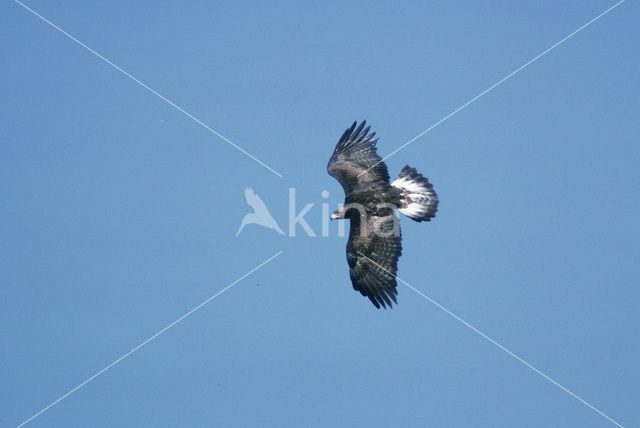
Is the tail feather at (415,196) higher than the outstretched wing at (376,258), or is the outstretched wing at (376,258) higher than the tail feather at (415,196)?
the tail feather at (415,196)

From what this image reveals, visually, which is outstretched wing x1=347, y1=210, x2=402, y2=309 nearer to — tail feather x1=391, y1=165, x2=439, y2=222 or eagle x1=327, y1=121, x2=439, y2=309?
eagle x1=327, y1=121, x2=439, y2=309

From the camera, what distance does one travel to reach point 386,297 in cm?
1859

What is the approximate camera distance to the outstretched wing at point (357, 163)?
2005 cm

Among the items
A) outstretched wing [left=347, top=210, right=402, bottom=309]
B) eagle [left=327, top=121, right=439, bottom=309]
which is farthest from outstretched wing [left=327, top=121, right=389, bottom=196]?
outstretched wing [left=347, top=210, right=402, bottom=309]

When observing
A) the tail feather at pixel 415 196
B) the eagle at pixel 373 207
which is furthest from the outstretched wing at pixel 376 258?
the tail feather at pixel 415 196

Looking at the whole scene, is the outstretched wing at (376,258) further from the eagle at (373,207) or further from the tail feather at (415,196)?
the tail feather at (415,196)

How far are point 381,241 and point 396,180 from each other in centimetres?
171

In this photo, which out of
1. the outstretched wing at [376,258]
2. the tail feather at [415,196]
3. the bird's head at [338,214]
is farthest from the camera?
the bird's head at [338,214]

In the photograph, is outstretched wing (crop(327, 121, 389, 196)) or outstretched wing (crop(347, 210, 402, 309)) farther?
outstretched wing (crop(327, 121, 389, 196))

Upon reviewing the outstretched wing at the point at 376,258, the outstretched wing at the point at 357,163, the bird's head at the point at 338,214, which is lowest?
the outstretched wing at the point at 376,258

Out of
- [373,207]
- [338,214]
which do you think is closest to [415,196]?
[373,207]

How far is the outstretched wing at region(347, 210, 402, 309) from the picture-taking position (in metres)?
18.7

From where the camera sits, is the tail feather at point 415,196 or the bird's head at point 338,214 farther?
the bird's head at point 338,214

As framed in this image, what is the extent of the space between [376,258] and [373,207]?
1.14 metres
